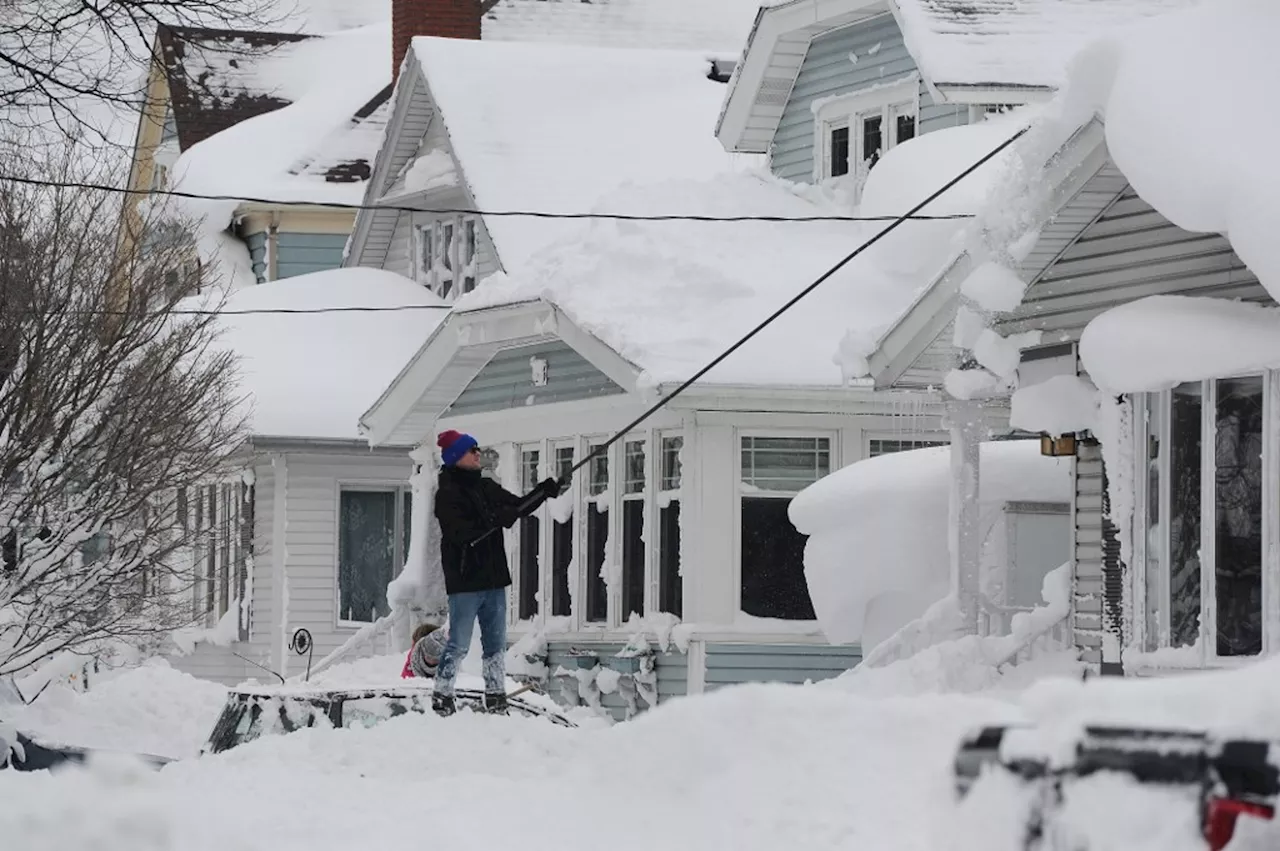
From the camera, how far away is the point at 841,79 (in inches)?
910

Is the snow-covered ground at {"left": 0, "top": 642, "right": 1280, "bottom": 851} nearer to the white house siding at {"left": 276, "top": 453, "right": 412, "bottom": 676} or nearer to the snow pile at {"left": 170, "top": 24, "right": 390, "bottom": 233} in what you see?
the white house siding at {"left": 276, "top": 453, "right": 412, "bottom": 676}

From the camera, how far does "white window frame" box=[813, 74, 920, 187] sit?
2216 centimetres

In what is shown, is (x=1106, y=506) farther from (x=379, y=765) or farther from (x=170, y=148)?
(x=170, y=148)

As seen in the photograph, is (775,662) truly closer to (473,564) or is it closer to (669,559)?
(669,559)

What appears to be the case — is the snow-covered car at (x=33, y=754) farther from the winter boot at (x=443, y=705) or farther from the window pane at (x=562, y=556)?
the window pane at (x=562, y=556)

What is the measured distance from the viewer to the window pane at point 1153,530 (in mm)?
13008

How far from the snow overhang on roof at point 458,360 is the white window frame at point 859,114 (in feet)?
12.6

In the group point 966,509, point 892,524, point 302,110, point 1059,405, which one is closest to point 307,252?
point 302,110

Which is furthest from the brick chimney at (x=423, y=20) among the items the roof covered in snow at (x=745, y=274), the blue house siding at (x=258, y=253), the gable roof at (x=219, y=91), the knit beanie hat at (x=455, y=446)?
the knit beanie hat at (x=455, y=446)

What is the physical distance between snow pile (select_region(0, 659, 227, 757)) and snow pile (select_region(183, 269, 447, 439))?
3203 mm

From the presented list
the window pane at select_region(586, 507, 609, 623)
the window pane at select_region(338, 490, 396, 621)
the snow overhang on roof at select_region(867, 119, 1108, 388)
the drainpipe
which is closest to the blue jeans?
the snow overhang on roof at select_region(867, 119, 1108, 388)

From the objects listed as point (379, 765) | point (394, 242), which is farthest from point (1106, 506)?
point (394, 242)

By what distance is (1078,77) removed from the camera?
12.8 meters

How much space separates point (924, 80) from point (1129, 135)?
29.4ft
